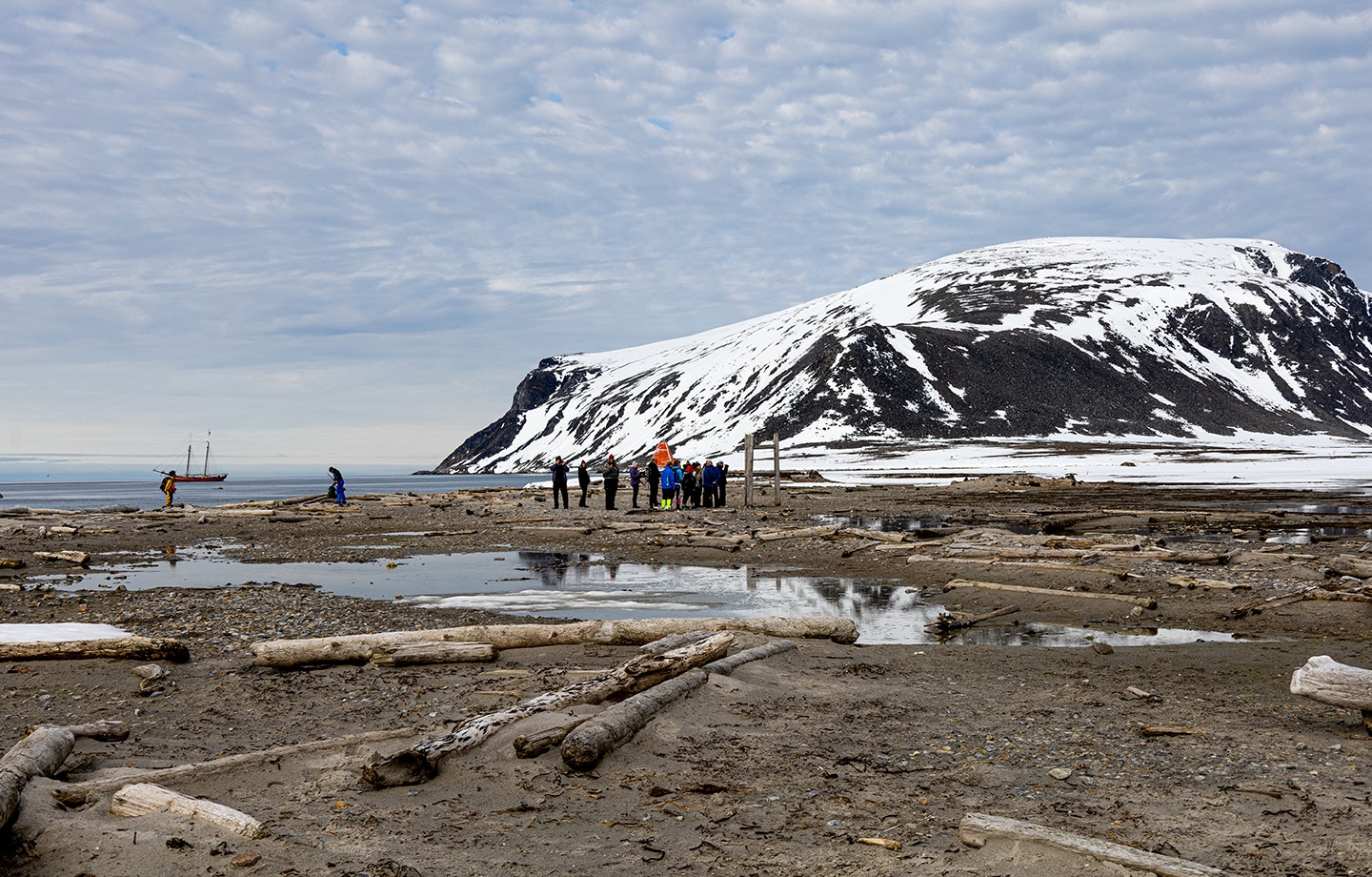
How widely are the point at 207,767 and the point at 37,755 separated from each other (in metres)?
1.22

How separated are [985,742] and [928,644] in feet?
18.4

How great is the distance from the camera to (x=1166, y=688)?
36.5ft

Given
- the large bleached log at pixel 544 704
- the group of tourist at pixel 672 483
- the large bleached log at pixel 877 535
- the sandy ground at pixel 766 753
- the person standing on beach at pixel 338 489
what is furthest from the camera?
the person standing on beach at pixel 338 489

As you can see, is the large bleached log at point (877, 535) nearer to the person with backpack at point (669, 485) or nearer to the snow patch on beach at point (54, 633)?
the person with backpack at point (669, 485)

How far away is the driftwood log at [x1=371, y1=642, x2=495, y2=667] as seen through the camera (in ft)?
40.5

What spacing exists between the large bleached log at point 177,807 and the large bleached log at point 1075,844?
4794 mm

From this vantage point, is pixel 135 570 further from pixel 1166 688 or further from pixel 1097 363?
pixel 1097 363

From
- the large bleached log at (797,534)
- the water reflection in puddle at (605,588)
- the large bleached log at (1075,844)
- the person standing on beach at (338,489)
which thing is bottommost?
the water reflection in puddle at (605,588)

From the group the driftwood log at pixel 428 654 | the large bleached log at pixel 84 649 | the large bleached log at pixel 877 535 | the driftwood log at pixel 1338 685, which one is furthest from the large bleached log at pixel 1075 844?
the large bleached log at pixel 877 535

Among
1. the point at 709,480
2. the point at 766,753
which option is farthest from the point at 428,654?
the point at 709,480

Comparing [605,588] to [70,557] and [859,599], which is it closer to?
[859,599]

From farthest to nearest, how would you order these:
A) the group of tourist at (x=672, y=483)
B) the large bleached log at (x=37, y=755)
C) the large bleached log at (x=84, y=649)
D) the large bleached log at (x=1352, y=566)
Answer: the group of tourist at (x=672, y=483) → the large bleached log at (x=1352, y=566) → the large bleached log at (x=84, y=649) → the large bleached log at (x=37, y=755)

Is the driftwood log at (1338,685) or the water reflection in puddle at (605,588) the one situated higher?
the driftwood log at (1338,685)

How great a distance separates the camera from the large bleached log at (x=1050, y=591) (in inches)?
678
